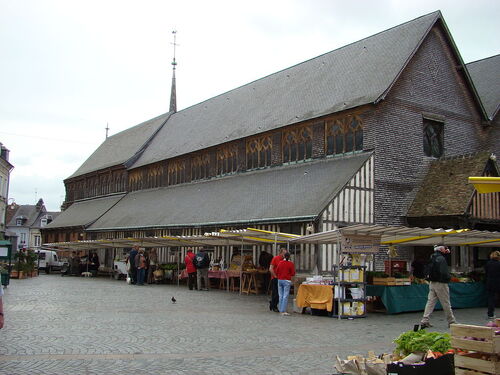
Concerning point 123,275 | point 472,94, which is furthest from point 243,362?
point 123,275

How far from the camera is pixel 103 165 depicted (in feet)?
148

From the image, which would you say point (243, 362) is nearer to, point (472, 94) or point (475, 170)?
point (475, 170)

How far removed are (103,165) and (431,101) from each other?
28.7 meters

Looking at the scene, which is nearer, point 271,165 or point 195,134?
point 271,165

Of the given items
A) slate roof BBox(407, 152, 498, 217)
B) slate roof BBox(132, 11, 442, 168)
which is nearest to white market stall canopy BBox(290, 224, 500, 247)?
slate roof BBox(407, 152, 498, 217)

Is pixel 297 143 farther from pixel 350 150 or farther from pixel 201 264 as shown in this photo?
pixel 201 264

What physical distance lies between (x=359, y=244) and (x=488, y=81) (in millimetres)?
19324

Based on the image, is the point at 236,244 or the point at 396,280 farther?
the point at 236,244

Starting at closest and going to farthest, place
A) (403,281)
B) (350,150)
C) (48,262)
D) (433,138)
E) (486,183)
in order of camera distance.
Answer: (486,183) < (403,281) < (350,150) < (433,138) < (48,262)

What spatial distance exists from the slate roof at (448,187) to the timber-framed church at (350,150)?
0.16 ft

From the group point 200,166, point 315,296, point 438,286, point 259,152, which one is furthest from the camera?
point 200,166

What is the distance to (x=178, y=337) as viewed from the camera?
1016cm

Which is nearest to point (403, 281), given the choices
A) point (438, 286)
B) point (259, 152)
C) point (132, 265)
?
point (438, 286)

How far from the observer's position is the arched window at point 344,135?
2224cm
